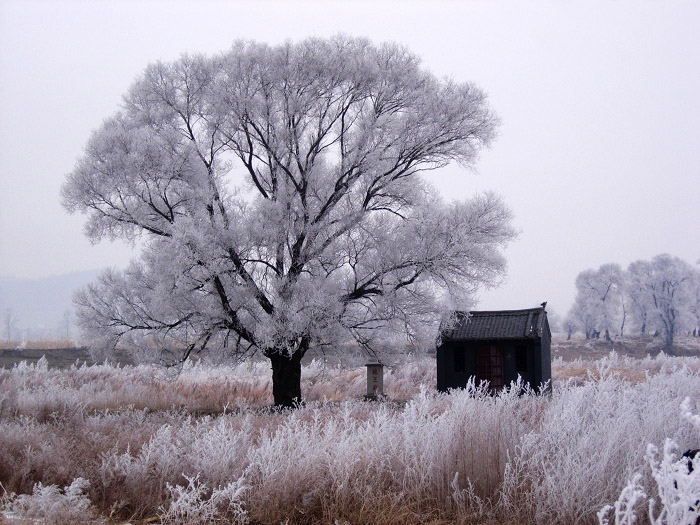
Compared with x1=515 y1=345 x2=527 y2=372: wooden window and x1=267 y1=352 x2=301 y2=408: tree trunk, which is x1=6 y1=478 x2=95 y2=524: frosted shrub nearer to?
x1=267 y1=352 x2=301 y2=408: tree trunk

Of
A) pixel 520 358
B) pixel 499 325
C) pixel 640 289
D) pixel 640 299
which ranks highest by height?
pixel 640 289

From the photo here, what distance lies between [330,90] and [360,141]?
1526 mm

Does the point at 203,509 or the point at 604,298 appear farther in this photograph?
the point at 604,298

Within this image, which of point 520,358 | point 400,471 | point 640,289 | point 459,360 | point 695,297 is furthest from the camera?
point 640,289

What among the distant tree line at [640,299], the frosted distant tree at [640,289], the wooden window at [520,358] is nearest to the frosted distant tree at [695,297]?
the distant tree line at [640,299]

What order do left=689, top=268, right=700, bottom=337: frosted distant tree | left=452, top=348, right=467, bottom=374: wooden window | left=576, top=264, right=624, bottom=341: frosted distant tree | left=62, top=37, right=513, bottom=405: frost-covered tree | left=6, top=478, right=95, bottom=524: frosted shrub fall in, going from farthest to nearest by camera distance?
left=576, top=264, right=624, bottom=341: frosted distant tree, left=689, top=268, right=700, bottom=337: frosted distant tree, left=452, top=348, right=467, bottom=374: wooden window, left=62, top=37, right=513, bottom=405: frost-covered tree, left=6, top=478, right=95, bottom=524: frosted shrub

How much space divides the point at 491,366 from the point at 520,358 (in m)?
0.89

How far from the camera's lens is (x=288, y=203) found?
1512 cm

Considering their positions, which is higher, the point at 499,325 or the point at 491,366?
the point at 499,325

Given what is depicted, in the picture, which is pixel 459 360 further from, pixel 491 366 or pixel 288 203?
pixel 288 203

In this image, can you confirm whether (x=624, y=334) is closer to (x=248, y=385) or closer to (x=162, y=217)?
(x=248, y=385)

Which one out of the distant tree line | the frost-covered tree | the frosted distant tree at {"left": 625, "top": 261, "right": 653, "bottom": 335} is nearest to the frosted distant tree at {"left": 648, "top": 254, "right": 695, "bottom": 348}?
the distant tree line

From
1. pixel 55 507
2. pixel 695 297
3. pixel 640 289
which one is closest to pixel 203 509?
pixel 55 507

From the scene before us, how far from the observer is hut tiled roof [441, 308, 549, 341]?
1720 cm
